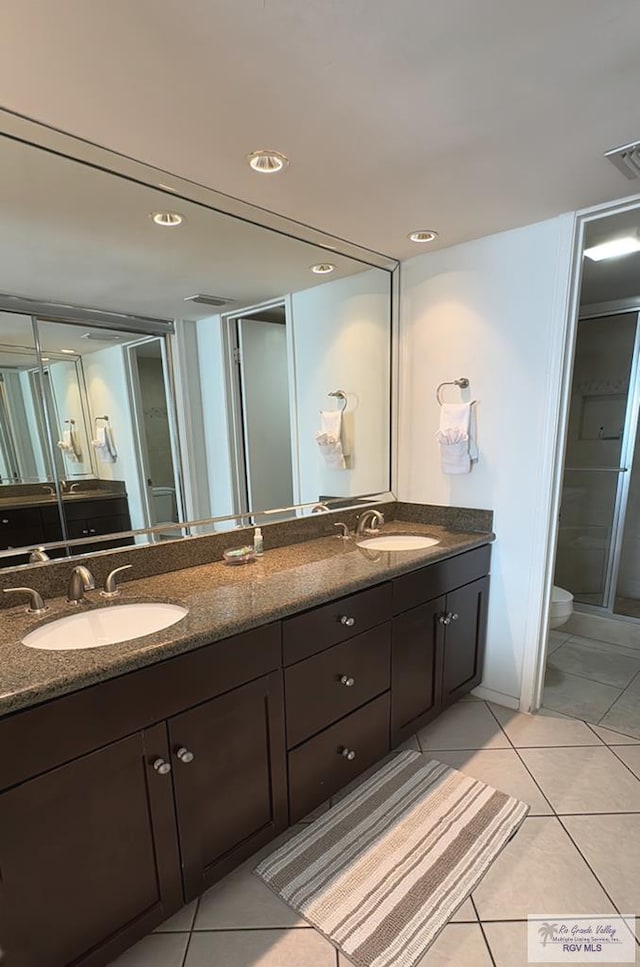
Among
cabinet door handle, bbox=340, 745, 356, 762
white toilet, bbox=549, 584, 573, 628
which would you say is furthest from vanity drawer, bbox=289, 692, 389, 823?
white toilet, bbox=549, 584, 573, 628

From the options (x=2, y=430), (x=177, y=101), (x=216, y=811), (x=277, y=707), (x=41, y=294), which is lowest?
(x=216, y=811)

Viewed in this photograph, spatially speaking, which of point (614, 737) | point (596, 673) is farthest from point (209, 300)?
point (596, 673)

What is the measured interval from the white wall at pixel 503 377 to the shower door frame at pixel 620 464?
4.85 feet

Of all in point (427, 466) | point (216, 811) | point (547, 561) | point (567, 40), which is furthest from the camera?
point (427, 466)

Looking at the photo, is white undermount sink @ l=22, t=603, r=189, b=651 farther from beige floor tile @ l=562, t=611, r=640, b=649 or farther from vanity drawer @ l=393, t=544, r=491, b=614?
beige floor tile @ l=562, t=611, r=640, b=649

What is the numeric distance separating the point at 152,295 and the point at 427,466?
1.55 m

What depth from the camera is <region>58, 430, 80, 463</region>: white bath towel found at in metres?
1.52

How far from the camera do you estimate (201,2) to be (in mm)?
881

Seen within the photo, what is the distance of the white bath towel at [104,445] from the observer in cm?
159

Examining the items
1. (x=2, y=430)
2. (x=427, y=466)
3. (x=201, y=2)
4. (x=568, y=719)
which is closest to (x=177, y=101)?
(x=201, y=2)

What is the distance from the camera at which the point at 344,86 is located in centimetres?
112

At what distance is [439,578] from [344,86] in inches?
65.6

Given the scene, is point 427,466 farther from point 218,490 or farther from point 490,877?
point 490,877

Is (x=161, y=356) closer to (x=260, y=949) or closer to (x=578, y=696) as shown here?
(x=260, y=949)
